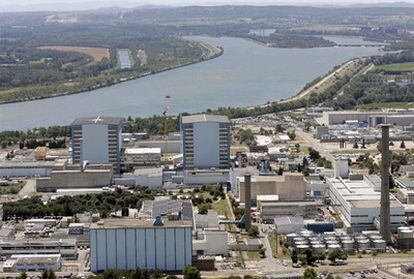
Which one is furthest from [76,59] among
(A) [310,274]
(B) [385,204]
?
(A) [310,274]

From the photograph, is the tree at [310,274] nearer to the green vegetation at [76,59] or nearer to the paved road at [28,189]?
the paved road at [28,189]

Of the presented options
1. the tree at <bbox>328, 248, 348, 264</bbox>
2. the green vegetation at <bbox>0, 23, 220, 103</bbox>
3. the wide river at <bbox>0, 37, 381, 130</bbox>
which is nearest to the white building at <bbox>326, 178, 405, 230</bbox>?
the tree at <bbox>328, 248, 348, 264</bbox>

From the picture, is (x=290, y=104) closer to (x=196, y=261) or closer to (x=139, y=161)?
(x=139, y=161)

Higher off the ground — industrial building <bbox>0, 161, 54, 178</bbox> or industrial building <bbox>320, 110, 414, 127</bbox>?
industrial building <bbox>320, 110, 414, 127</bbox>

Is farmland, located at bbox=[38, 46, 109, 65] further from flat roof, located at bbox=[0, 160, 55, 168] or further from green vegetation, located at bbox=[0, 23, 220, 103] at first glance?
flat roof, located at bbox=[0, 160, 55, 168]

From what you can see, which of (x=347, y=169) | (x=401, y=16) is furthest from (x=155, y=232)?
(x=401, y=16)

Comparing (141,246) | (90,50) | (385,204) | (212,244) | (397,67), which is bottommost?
(212,244)

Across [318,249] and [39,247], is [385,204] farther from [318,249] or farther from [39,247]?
[39,247]
